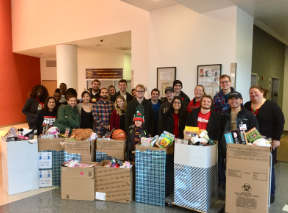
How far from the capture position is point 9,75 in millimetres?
8969

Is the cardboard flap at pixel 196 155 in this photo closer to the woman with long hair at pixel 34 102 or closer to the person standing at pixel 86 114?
the person standing at pixel 86 114

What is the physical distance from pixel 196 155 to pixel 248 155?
489 mm

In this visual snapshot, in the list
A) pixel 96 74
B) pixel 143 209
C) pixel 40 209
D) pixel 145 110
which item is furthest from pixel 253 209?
pixel 96 74

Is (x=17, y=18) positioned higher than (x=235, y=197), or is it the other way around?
(x=17, y=18)

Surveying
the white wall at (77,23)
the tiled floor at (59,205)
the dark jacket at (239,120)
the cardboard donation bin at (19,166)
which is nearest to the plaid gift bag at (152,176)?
the tiled floor at (59,205)

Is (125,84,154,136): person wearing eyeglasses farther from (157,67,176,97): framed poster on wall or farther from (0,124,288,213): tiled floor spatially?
(157,67,176,97): framed poster on wall

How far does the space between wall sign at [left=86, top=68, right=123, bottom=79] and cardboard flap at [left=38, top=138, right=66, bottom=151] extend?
6182 millimetres

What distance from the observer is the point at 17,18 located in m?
8.72

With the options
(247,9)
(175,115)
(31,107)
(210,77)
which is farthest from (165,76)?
(31,107)

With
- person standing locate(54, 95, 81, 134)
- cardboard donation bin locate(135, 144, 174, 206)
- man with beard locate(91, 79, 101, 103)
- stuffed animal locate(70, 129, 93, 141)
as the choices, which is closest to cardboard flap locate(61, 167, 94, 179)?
stuffed animal locate(70, 129, 93, 141)

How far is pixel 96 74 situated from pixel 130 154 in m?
6.62

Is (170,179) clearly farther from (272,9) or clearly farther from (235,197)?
(272,9)

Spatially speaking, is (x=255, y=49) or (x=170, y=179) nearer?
(x=170, y=179)

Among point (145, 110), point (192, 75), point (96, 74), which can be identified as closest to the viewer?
point (145, 110)
